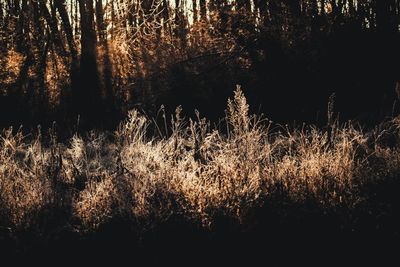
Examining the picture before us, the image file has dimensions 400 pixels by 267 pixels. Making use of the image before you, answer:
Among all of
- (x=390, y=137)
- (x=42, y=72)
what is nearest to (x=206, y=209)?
(x=390, y=137)

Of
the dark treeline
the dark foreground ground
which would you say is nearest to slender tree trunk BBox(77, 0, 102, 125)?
the dark treeline

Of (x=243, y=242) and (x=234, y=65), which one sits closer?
(x=243, y=242)

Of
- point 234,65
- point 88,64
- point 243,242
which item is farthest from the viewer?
point 88,64

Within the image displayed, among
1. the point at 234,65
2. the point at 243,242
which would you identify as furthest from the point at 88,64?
the point at 243,242

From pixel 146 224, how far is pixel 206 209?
595mm

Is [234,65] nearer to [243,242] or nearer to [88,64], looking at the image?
[88,64]

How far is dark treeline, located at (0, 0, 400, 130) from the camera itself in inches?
505

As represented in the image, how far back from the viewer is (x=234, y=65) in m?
15.0

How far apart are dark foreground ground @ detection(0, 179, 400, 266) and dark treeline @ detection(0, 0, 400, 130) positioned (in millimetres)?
6482

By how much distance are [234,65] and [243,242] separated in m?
10.8

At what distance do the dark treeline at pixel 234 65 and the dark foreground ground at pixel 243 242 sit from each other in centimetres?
648

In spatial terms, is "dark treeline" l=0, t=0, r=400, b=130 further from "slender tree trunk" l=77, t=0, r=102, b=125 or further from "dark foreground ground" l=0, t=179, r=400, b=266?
"dark foreground ground" l=0, t=179, r=400, b=266

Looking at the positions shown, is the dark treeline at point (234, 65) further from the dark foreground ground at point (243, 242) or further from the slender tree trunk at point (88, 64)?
the dark foreground ground at point (243, 242)

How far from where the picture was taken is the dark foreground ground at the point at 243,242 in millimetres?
4434
